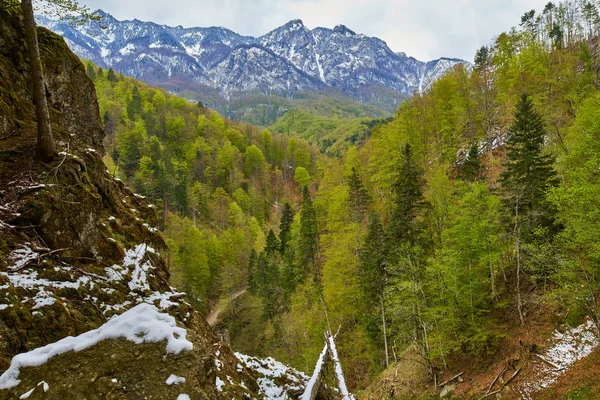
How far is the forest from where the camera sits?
63.8 ft

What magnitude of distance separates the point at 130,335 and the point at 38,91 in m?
8.40

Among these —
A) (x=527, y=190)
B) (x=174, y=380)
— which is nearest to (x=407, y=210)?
(x=527, y=190)

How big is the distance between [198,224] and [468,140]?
5857 centimetres

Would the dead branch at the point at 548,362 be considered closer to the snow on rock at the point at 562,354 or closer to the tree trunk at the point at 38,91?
the snow on rock at the point at 562,354

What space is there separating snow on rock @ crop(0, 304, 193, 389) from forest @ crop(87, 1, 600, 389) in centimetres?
1631

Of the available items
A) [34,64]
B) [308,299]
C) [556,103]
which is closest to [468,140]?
[556,103]

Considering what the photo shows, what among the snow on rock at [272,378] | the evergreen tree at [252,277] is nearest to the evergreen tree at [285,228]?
the evergreen tree at [252,277]

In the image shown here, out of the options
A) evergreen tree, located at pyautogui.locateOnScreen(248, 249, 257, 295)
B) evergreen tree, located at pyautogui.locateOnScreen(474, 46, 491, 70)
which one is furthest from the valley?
evergreen tree, located at pyautogui.locateOnScreen(474, 46, 491, 70)

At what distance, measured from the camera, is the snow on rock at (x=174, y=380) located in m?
3.58

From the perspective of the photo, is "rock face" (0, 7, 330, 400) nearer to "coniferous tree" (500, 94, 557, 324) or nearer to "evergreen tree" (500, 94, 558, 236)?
"coniferous tree" (500, 94, 557, 324)

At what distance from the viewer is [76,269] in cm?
805

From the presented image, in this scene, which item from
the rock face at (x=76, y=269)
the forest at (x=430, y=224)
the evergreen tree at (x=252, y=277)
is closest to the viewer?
the rock face at (x=76, y=269)

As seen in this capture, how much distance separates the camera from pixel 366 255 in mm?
28922

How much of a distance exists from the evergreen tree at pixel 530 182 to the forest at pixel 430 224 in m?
0.13
